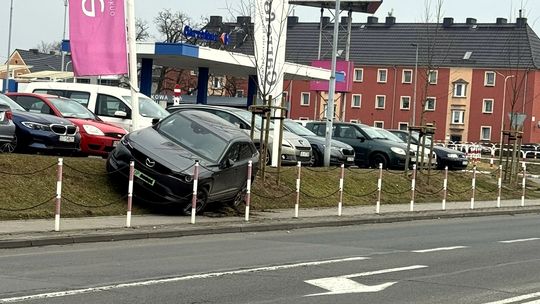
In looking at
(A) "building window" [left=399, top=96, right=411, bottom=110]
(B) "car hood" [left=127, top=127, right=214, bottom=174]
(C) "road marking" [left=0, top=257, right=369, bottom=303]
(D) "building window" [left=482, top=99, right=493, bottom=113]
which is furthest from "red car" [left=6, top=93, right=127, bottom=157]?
(A) "building window" [left=399, top=96, right=411, bottom=110]

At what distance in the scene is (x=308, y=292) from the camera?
8.79 meters

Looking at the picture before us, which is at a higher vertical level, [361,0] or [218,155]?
[361,0]

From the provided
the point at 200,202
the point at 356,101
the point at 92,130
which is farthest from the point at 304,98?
the point at 200,202

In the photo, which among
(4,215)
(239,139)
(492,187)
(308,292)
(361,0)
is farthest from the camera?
(361,0)

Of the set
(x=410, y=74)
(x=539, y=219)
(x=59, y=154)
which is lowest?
(x=539, y=219)

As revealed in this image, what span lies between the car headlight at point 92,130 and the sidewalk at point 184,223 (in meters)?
3.29

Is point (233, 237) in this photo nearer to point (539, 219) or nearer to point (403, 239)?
point (403, 239)

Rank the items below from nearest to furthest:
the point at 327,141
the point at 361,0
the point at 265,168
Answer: the point at 265,168, the point at 327,141, the point at 361,0

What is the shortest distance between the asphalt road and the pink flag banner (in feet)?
19.8

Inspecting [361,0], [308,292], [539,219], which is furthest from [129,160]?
[361,0]

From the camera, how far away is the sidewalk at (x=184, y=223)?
12.2 m

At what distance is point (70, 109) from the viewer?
18703mm

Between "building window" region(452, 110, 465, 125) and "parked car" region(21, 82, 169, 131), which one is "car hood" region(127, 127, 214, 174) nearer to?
"parked car" region(21, 82, 169, 131)

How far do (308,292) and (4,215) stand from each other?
6762 millimetres
